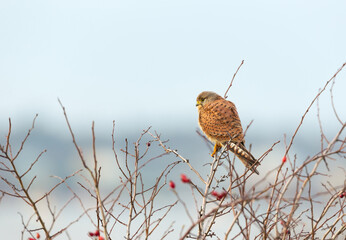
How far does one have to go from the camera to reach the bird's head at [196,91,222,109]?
288 inches

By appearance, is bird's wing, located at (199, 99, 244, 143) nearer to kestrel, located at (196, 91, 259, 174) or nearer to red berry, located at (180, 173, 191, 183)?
kestrel, located at (196, 91, 259, 174)

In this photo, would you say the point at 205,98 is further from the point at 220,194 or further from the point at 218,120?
the point at 220,194

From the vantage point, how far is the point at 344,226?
3.29 m

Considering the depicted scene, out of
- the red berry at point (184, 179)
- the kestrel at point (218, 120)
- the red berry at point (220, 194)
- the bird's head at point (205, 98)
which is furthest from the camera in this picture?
the bird's head at point (205, 98)

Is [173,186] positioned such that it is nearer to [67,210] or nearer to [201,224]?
[201,224]

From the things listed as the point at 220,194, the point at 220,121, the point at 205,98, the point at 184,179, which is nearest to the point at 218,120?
the point at 220,121

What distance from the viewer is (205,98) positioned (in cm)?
738

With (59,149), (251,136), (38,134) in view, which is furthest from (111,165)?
(251,136)

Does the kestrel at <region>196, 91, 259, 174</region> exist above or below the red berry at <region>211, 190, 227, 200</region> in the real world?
above

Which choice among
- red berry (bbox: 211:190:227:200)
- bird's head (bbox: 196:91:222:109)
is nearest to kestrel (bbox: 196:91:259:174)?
bird's head (bbox: 196:91:222:109)

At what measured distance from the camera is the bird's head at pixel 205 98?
7.30 m

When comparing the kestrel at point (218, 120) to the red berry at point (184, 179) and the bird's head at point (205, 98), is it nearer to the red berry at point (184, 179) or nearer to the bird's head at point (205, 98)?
the bird's head at point (205, 98)

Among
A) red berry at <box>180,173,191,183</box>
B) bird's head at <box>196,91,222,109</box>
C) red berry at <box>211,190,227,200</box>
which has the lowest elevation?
red berry at <box>180,173,191,183</box>

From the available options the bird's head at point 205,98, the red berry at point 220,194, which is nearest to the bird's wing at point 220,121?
the bird's head at point 205,98
